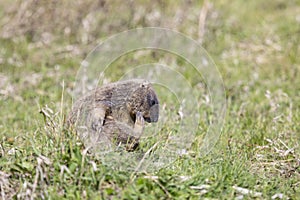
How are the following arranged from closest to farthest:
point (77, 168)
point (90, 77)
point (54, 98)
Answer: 1. point (77, 168)
2. point (54, 98)
3. point (90, 77)

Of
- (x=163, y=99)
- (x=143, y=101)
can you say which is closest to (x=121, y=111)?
(x=143, y=101)

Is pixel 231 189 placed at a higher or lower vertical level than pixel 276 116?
lower

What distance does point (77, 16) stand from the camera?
26.4 feet

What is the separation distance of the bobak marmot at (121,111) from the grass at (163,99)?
20 centimetres

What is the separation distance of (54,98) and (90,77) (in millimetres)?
677

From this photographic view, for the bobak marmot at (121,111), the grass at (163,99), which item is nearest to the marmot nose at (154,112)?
the bobak marmot at (121,111)

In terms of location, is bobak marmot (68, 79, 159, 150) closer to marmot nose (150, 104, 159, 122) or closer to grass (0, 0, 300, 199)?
marmot nose (150, 104, 159, 122)

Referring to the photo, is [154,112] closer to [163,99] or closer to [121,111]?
[121,111]

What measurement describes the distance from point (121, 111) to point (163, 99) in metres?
1.83

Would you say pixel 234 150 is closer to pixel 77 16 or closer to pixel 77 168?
pixel 77 168

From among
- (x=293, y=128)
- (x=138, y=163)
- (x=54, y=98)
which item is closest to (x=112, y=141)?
(x=138, y=163)

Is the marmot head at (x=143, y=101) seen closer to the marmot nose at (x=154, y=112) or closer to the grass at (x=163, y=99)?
the marmot nose at (x=154, y=112)

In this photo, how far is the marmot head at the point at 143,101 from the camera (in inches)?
168

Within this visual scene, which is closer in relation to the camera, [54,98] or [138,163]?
[138,163]
